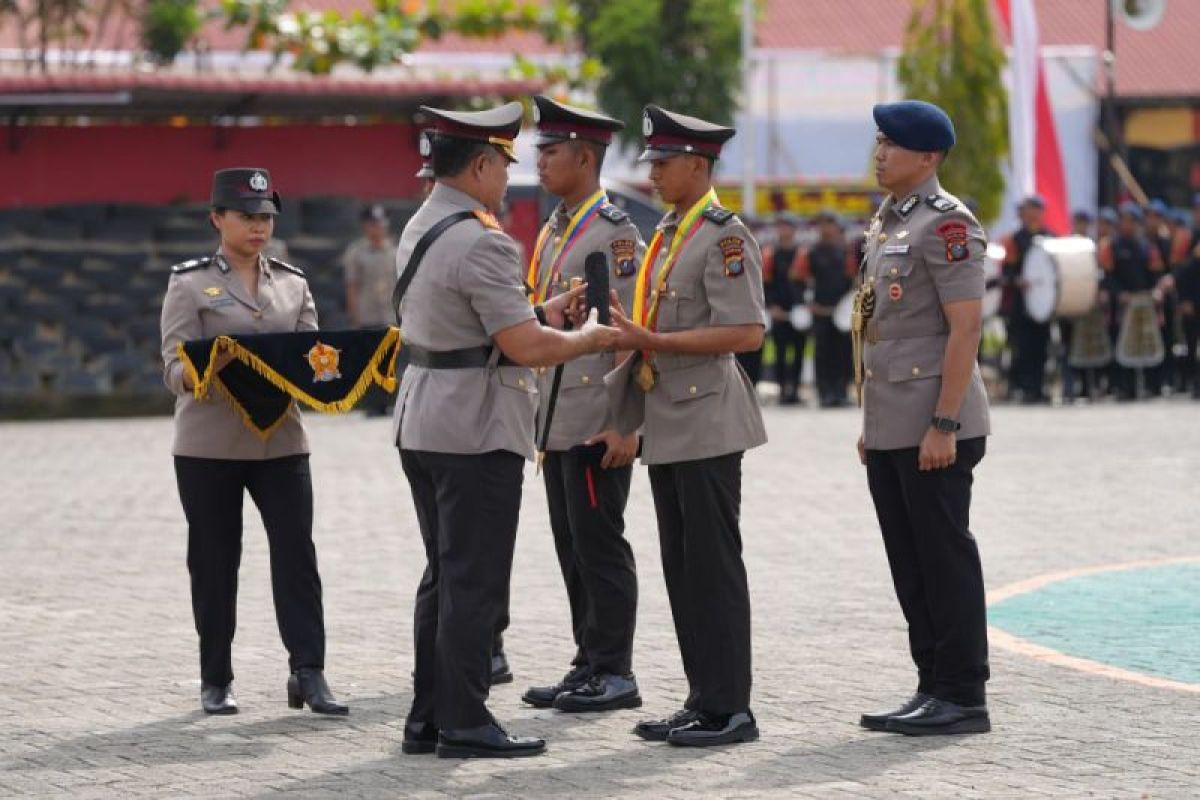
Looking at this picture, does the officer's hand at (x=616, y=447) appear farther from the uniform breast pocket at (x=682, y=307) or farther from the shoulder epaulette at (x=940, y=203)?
the shoulder epaulette at (x=940, y=203)

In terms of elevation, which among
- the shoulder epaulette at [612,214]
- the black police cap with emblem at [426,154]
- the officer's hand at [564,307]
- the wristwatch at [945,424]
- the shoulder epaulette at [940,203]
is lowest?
the wristwatch at [945,424]

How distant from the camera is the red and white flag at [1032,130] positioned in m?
25.7

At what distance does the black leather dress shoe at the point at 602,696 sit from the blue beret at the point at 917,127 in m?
2.03

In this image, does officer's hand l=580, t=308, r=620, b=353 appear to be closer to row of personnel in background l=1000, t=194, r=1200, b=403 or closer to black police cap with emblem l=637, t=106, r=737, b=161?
black police cap with emblem l=637, t=106, r=737, b=161

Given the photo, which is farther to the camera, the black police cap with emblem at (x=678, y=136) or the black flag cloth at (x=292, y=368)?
the black flag cloth at (x=292, y=368)

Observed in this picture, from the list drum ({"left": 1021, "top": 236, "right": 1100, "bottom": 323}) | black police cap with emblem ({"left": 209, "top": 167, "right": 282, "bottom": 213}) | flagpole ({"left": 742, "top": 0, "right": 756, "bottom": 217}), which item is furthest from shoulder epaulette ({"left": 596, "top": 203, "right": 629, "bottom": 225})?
flagpole ({"left": 742, "top": 0, "right": 756, "bottom": 217})

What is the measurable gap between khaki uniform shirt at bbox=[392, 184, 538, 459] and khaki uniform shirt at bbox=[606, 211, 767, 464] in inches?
20.7

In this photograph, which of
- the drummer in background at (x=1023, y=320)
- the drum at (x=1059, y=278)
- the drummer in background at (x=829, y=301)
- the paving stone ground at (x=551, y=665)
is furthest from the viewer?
the drummer in background at (x=829, y=301)

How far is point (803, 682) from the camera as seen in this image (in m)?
8.39

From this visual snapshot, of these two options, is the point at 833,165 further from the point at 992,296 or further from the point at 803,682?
the point at 803,682

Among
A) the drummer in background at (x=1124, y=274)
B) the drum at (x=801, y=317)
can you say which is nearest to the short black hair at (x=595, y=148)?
the drum at (x=801, y=317)

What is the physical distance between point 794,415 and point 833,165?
47.7ft

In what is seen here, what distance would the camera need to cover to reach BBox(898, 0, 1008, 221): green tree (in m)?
31.3

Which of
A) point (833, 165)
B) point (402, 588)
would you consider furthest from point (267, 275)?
point (833, 165)
